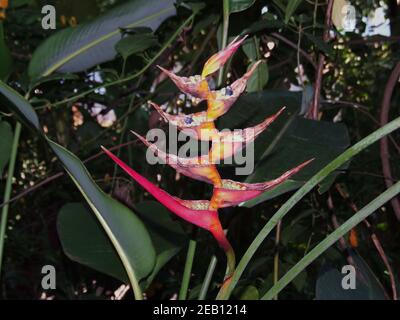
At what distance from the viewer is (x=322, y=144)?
0.68 meters

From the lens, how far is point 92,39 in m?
0.83

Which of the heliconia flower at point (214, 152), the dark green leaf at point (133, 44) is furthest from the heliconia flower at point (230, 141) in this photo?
the dark green leaf at point (133, 44)

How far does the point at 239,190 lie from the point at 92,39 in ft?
1.51

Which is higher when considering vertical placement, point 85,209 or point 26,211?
point 85,209

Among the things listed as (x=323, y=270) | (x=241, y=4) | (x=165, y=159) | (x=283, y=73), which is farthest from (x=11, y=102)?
(x=283, y=73)

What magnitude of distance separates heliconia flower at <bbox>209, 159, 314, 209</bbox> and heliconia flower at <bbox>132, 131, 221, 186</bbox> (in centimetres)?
2

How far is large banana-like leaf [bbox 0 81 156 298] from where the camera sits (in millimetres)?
528

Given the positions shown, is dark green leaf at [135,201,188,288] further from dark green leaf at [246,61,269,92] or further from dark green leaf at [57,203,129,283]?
dark green leaf at [246,61,269,92]

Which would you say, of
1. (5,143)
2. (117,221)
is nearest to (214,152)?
(117,221)

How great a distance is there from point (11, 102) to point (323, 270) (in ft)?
1.34

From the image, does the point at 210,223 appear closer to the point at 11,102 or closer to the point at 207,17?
the point at 11,102

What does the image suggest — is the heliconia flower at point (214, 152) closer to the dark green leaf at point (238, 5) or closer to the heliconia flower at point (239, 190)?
the heliconia flower at point (239, 190)

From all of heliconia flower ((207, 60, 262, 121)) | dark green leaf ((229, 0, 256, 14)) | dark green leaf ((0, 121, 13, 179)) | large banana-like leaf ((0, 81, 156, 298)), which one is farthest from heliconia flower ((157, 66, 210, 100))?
dark green leaf ((0, 121, 13, 179))

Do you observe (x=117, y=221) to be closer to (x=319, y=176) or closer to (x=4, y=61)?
(x=319, y=176)
